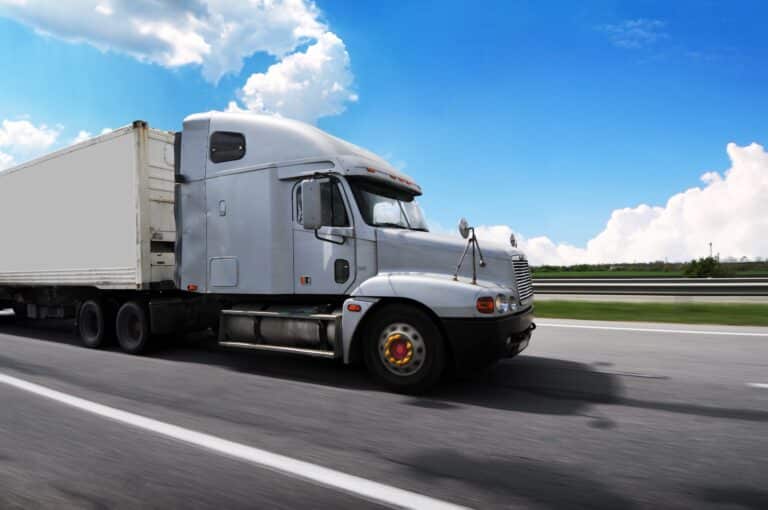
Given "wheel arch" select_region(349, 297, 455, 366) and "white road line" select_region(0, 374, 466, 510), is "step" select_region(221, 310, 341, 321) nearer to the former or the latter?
"wheel arch" select_region(349, 297, 455, 366)

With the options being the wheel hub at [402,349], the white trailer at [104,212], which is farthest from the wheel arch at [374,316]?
the white trailer at [104,212]

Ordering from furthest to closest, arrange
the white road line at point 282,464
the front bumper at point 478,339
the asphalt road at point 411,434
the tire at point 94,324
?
the tire at point 94,324 → the front bumper at point 478,339 → the asphalt road at point 411,434 → the white road line at point 282,464

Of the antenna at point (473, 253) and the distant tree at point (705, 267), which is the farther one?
the distant tree at point (705, 267)

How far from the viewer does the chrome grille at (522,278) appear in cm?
539

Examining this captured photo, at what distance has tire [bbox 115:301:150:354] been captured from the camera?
7469 millimetres

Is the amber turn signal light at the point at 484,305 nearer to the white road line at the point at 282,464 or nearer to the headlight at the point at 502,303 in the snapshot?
the headlight at the point at 502,303

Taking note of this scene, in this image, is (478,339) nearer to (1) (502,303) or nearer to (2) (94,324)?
(1) (502,303)

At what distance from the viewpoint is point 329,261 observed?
19.0ft

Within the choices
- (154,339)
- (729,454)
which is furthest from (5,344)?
(729,454)

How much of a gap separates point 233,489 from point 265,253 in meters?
3.64

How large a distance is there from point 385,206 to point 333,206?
674mm

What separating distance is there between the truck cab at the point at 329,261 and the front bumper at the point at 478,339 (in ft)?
0.03

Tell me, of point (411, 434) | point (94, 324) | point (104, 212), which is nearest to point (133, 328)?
point (94, 324)

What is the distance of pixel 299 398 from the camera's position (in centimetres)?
487
